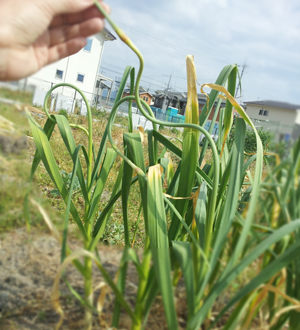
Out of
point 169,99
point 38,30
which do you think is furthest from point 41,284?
point 169,99

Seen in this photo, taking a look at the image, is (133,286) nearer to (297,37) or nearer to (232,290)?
(232,290)

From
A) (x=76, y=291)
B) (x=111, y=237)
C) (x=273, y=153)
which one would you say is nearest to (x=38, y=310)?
(x=76, y=291)

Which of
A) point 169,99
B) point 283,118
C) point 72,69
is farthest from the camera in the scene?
point 169,99

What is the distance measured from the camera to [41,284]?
0.38 metres

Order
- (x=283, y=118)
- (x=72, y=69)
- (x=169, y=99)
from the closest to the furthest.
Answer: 1. (x=283, y=118)
2. (x=72, y=69)
3. (x=169, y=99)

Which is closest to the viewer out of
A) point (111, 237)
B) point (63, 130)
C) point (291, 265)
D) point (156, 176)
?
point (291, 265)

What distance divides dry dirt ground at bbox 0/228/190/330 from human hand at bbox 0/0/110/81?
23cm

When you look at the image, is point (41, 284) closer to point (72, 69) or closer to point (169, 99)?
point (72, 69)

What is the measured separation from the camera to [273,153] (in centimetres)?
36

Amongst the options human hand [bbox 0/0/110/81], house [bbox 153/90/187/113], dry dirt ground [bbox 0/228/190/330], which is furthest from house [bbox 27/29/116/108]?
house [bbox 153/90/187/113]

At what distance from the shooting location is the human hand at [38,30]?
39 cm

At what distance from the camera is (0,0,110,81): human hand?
39cm

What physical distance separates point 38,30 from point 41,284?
32cm

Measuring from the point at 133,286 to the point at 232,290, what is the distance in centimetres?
11
